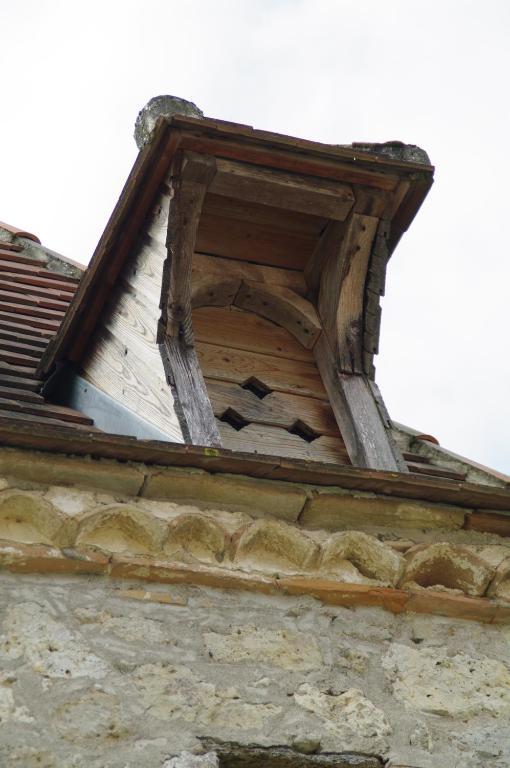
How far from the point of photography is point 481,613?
4.14 m

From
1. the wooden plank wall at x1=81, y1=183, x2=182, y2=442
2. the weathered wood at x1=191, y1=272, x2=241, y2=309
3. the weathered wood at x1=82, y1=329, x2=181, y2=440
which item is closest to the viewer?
the weathered wood at x1=82, y1=329, x2=181, y2=440

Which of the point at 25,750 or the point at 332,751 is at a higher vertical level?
the point at 332,751

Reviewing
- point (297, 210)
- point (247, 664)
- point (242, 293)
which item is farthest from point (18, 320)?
point (247, 664)

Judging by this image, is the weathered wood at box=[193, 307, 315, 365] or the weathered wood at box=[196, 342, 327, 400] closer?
the weathered wood at box=[196, 342, 327, 400]

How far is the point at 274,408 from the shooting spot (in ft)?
16.7

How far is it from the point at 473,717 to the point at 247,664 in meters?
0.66

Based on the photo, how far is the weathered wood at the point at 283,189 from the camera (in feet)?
16.3

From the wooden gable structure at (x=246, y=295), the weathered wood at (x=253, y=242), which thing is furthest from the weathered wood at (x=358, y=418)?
the weathered wood at (x=253, y=242)

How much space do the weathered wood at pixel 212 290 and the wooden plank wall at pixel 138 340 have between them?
229 mm

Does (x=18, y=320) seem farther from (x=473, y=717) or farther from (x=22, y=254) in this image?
(x=473, y=717)

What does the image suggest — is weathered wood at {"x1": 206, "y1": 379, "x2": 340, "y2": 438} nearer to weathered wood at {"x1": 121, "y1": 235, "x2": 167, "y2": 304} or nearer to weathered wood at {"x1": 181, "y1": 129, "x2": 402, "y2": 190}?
weathered wood at {"x1": 121, "y1": 235, "x2": 167, "y2": 304}

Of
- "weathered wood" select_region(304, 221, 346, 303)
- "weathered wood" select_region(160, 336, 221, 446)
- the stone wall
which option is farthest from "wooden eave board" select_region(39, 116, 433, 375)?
the stone wall

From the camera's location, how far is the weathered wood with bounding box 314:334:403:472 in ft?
15.7

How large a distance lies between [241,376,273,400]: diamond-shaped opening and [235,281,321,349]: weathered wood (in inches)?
13.1
